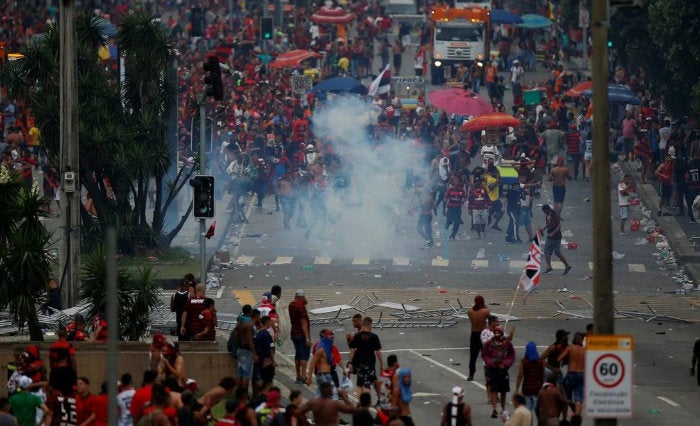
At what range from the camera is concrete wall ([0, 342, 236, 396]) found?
2464 centimetres

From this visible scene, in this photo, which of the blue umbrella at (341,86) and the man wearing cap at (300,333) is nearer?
the man wearing cap at (300,333)

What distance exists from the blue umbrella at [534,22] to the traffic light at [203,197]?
3830 centimetres

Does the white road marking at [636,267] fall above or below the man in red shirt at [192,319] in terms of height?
below

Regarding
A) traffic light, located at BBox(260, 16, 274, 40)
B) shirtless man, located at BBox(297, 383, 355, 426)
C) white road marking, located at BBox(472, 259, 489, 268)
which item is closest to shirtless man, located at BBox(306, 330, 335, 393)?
shirtless man, located at BBox(297, 383, 355, 426)

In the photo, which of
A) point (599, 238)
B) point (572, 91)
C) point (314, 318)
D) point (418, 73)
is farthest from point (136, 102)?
point (418, 73)

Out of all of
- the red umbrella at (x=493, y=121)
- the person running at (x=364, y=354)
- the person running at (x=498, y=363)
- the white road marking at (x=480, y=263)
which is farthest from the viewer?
the red umbrella at (x=493, y=121)

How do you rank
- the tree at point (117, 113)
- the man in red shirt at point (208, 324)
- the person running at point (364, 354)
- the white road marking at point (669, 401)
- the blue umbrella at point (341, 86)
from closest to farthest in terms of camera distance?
the person running at point (364, 354) → the white road marking at point (669, 401) → the man in red shirt at point (208, 324) → the tree at point (117, 113) → the blue umbrella at point (341, 86)

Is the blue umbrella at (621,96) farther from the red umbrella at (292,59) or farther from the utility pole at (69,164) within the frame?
the utility pole at (69,164)

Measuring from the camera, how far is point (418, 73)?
65312mm

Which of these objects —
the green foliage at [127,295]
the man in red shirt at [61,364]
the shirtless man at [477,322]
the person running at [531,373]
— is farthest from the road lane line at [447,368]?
the man in red shirt at [61,364]

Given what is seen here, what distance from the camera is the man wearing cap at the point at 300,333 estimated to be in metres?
25.7

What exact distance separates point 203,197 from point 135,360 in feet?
21.7

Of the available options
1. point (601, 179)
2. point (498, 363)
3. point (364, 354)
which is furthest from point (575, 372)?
point (601, 179)

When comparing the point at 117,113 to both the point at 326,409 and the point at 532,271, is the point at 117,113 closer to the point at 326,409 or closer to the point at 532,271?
the point at 532,271
